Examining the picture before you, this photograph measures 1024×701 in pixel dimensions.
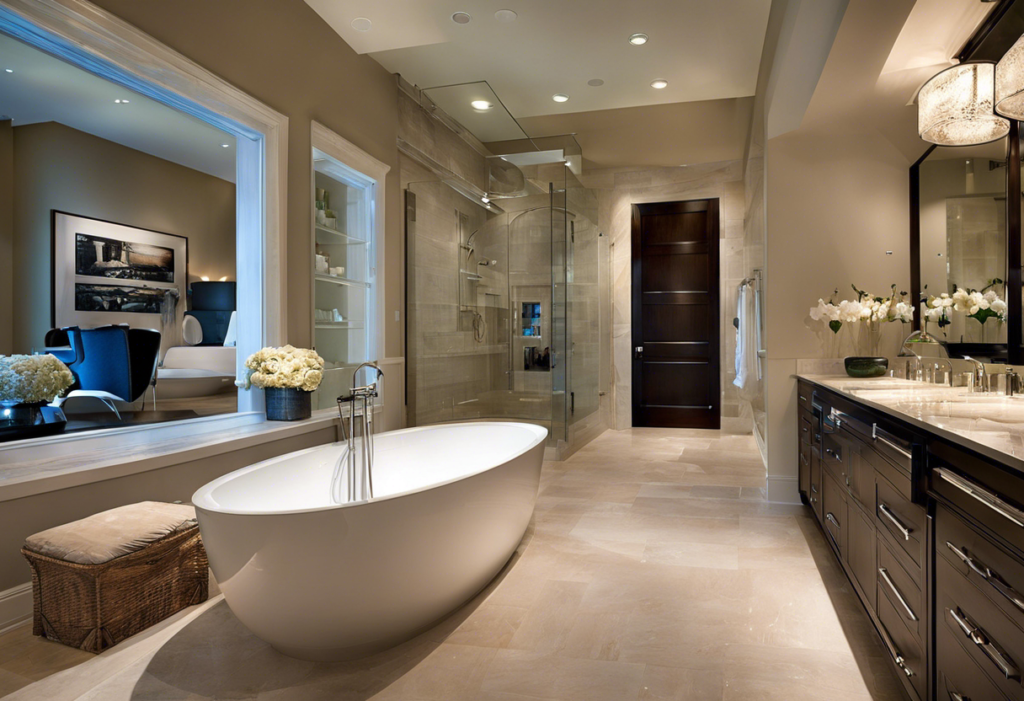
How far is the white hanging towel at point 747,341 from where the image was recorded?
5070mm

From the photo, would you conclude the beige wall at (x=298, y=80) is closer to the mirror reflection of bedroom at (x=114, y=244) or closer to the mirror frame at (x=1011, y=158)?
the mirror reflection of bedroom at (x=114, y=244)

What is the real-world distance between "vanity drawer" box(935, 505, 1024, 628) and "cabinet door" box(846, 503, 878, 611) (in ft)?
1.94

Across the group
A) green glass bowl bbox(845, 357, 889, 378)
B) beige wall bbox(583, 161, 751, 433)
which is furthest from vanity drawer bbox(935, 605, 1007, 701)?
beige wall bbox(583, 161, 751, 433)

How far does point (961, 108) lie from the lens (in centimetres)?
224

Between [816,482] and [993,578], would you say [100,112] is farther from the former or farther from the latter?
[816,482]

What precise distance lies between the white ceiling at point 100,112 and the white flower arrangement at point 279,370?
0.95m

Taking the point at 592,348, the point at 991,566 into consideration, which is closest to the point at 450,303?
the point at 592,348

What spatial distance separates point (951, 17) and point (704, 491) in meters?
2.82

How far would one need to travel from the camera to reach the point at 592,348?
625cm

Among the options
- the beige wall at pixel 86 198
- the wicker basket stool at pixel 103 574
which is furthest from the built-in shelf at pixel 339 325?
the wicker basket stool at pixel 103 574

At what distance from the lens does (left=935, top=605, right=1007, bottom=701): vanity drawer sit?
44.8 inches

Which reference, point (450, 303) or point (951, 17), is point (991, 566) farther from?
point (450, 303)

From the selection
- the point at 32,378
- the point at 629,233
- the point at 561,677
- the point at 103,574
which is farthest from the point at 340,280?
the point at 629,233

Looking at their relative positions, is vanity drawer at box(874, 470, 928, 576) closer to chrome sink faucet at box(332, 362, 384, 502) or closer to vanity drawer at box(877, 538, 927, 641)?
vanity drawer at box(877, 538, 927, 641)
